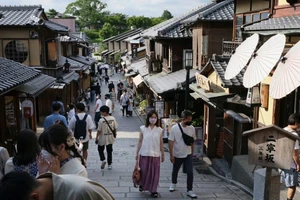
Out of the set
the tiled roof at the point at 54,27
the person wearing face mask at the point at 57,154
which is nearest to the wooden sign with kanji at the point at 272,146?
the person wearing face mask at the point at 57,154

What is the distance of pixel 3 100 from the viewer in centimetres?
1191

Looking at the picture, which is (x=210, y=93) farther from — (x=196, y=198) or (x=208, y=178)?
(x=196, y=198)

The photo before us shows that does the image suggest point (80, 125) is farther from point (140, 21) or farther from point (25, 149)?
point (140, 21)

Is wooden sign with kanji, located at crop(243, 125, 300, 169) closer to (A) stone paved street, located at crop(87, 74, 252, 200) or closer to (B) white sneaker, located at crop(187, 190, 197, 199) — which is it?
(B) white sneaker, located at crop(187, 190, 197, 199)

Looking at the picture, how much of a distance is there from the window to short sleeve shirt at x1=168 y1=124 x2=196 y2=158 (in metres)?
15.4

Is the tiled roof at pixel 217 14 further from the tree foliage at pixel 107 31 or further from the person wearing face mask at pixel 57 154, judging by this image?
A: the tree foliage at pixel 107 31

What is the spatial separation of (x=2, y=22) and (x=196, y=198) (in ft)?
55.3

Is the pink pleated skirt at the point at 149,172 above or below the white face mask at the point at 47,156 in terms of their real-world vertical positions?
below

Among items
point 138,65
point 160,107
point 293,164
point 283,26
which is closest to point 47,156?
point 293,164

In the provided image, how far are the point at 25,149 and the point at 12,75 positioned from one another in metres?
6.91

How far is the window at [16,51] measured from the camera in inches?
793

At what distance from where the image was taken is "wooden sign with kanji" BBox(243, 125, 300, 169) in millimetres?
5648

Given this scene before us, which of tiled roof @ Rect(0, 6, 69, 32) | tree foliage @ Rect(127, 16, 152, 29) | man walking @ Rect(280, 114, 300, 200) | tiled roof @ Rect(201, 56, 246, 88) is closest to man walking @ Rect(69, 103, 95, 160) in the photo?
tiled roof @ Rect(201, 56, 246, 88)

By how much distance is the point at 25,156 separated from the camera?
4812 millimetres
